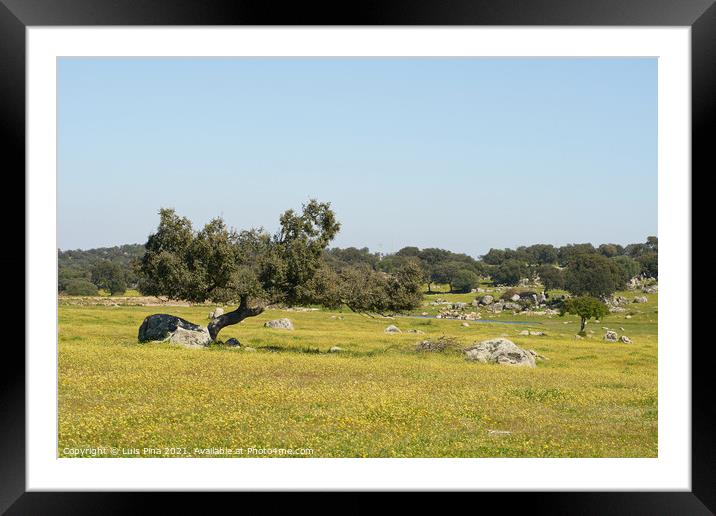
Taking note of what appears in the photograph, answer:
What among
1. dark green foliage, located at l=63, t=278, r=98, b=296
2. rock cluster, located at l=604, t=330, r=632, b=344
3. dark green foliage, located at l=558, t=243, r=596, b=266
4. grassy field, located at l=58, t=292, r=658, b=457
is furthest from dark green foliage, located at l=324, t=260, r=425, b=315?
dark green foliage, located at l=558, t=243, r=596, b=266

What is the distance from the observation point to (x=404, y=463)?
7.25m

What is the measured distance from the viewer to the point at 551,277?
39.9m

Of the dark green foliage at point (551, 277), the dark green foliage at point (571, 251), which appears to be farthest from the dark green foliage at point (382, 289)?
the dark green foliage at point (571, 251)

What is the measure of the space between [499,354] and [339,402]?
9.84 meters

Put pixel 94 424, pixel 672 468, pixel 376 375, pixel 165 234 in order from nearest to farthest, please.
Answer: pixel 672 468 → pixel 94 424 → pixel 376 375 → pixel 165 234

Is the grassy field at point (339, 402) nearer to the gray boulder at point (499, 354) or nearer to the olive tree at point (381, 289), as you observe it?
the gray boulder at point (499, 354)

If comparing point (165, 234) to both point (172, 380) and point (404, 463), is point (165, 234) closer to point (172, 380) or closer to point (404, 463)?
point (172, 380)

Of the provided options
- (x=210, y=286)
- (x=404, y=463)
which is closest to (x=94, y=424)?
(x=404, y=463)

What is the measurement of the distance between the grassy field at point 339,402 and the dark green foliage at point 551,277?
1422 centimetres

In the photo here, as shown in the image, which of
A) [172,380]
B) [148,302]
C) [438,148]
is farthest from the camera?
[148,302]

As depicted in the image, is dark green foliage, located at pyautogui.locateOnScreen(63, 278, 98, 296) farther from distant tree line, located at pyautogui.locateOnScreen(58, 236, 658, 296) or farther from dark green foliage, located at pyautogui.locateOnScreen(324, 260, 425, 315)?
dark green foliage, located at pyautogui.locateOnScreen(324, 260, 425, 315)
